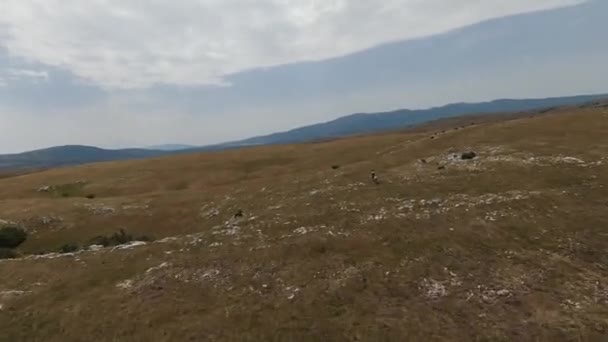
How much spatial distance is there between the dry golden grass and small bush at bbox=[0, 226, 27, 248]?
95 centimetres

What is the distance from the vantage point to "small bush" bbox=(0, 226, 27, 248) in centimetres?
4481

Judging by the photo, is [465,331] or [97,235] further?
[97,235]

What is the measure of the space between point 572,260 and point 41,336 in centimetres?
2827

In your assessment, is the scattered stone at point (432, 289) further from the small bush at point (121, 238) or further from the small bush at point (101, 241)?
the small bush at point (101, 241)

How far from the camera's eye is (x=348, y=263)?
97.5 feet

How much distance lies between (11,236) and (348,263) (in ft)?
109

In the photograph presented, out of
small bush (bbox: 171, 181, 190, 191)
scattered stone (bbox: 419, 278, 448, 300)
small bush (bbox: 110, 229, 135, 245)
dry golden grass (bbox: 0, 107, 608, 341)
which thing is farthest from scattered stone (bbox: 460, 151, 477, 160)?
small bush (bbox: 171, 181, 190, 191)

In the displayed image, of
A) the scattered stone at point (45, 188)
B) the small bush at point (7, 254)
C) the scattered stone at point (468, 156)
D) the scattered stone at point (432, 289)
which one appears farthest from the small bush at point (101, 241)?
the scattered stone at point (468, 156)

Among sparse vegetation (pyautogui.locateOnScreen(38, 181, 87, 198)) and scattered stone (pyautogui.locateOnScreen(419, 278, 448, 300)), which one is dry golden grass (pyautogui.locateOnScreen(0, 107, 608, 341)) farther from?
sparse vegetation (pyautogui.locateOnScreen(38, 181, 87, 198))

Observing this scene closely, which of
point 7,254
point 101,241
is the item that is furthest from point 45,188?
point 101,241

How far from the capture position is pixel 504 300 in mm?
24359

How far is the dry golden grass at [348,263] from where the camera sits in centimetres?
2352

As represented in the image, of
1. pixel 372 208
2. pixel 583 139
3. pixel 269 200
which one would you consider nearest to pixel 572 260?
pixel 372 208

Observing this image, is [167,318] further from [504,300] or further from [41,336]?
[504,300]
